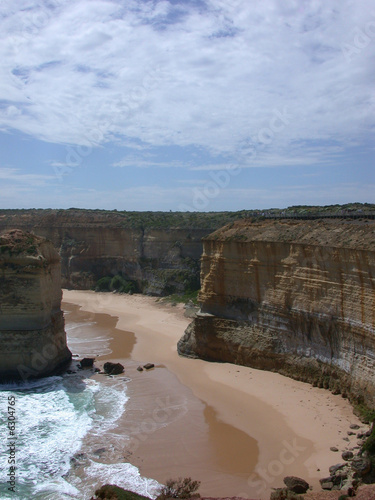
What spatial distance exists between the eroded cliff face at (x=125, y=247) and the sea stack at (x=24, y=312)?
22.4 m

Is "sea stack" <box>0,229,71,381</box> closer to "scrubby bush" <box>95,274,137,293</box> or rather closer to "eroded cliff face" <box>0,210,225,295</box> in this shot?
"eroded cliff face" <box>0,210,225,295</box>

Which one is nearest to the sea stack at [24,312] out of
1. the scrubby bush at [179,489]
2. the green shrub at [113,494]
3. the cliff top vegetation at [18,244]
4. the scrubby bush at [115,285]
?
the cliff top vegetation at [18,244]

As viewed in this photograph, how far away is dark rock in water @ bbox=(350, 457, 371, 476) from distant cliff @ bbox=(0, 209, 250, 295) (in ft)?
99.5

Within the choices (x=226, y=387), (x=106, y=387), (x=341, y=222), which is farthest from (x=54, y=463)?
(x=341, y=222)

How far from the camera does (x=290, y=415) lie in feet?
54.3

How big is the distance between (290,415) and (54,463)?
8195mm

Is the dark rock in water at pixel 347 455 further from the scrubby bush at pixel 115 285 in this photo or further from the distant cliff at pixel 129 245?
the scrubby bush at pixel 115 285

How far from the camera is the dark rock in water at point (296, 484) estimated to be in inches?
469

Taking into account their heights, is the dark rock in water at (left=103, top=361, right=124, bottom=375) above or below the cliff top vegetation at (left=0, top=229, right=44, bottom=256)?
below

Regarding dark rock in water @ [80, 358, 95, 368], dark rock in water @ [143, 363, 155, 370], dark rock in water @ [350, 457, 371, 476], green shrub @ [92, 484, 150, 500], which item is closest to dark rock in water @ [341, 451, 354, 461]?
dark rock in water @ [350, 457, 371, 476]

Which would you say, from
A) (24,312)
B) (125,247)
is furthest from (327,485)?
(125,247)

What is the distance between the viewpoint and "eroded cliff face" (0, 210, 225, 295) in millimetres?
44875

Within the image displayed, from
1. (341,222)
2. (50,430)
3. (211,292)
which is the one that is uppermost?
(341,222)

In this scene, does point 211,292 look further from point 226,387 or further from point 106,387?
point 106,387
